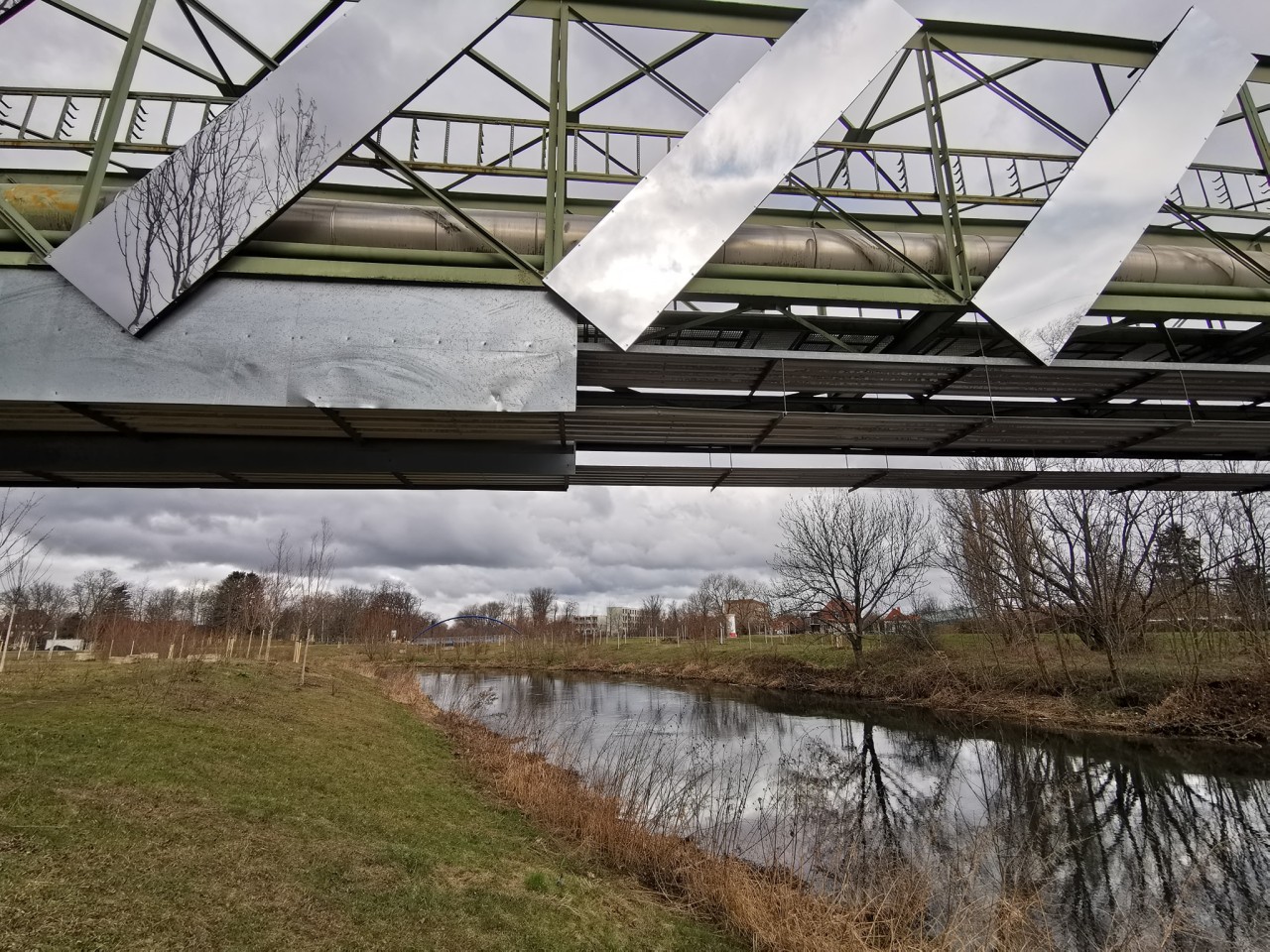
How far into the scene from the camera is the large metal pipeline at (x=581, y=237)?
549 cm

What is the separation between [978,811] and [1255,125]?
10170mm

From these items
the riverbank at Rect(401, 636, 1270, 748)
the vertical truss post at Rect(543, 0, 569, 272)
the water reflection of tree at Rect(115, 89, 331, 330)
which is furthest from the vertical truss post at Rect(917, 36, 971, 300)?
the riverbank at Rect(401, 636, 1270, 748)

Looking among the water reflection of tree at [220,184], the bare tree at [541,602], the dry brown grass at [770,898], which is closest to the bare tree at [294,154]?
the water reflection of tree at [220,184]

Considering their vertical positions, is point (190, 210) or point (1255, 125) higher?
point (1255, 125)

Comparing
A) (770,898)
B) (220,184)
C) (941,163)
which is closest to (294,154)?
(220,184)

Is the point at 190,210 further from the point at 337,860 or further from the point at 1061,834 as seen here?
the point at 1061,834

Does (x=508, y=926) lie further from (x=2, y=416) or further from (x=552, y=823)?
(x=2, y=416)

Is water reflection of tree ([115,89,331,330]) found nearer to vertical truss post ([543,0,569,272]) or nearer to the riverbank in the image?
vertical truss post ([543,0,569,272])

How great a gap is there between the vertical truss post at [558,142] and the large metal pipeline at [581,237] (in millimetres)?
640

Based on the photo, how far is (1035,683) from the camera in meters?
19.7

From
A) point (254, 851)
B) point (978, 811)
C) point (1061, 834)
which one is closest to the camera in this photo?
point (254, 851)

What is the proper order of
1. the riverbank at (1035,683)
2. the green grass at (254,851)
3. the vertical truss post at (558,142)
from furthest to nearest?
the riverbank at (1035,683), the vertical truss post at (558,142), the green grass at (254,851)

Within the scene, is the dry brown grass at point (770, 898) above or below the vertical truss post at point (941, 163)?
below

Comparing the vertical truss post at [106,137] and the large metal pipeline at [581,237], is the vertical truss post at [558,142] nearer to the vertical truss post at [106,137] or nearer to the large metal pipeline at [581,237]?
the large metal pipeline at [581,237]
